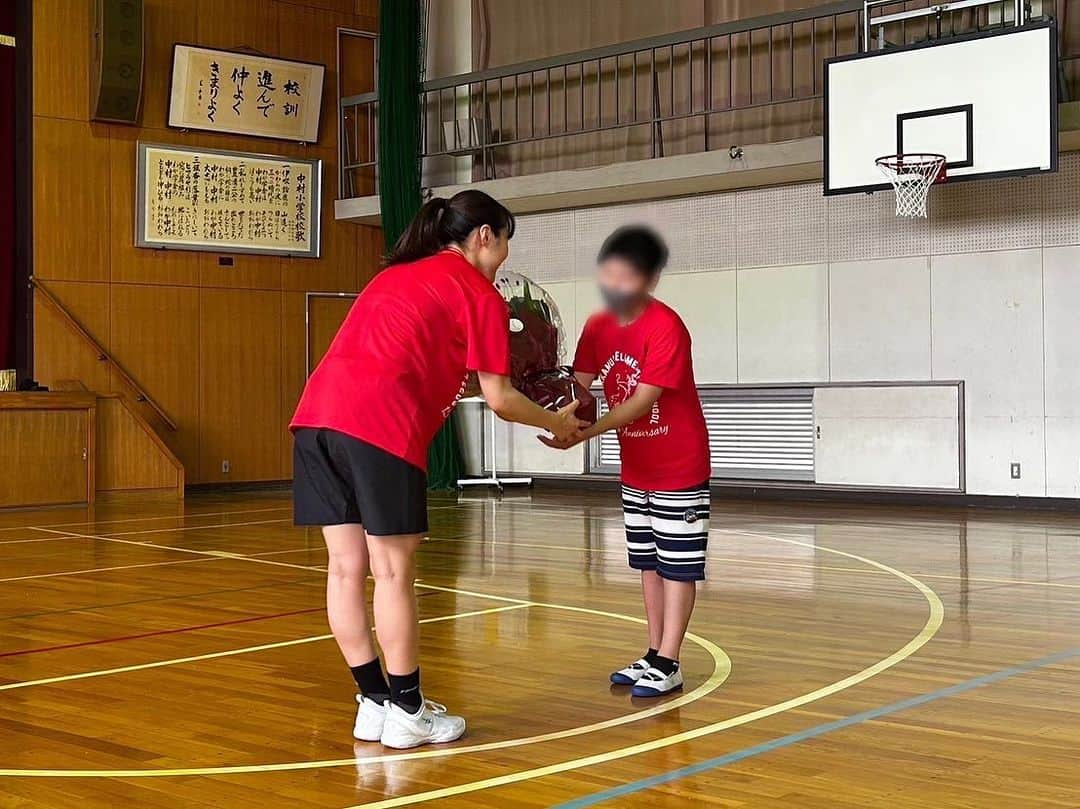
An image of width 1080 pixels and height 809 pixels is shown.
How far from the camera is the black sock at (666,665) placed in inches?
153

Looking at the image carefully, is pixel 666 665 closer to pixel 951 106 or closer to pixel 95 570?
pixel 95 570

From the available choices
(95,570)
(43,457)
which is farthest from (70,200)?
(95,570)

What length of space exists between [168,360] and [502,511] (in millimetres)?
4140

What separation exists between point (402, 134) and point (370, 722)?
10773 mm

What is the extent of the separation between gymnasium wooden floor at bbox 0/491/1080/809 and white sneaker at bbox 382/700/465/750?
43 millimetres

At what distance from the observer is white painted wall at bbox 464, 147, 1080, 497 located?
10.3 metres

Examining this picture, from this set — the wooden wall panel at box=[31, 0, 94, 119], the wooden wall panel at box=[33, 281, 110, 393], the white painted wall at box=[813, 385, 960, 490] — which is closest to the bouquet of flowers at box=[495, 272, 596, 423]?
the white painted wall at box=[813, 385, 960, 490]

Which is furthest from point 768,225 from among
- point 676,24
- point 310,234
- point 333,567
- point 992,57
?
point 333,567

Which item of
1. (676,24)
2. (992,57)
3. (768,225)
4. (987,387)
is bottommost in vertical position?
(987,387)

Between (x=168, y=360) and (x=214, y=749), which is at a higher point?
(x=168, y=360)

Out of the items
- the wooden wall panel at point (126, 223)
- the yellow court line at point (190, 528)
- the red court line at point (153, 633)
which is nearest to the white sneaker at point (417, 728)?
the red court line at point (153, 633)

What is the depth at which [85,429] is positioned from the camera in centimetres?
1142

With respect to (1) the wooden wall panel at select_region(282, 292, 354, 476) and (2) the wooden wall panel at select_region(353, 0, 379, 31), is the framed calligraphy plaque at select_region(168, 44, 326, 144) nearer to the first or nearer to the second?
(2) the wooden wall panel at select_region(353, 0, 379, 31)

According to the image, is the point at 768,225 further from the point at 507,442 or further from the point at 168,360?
the point at 168,360
